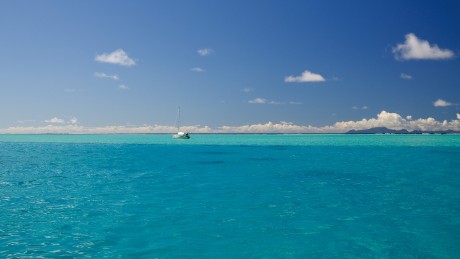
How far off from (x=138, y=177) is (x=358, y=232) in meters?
28.3

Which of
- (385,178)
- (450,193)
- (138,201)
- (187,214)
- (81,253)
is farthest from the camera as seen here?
(385,178)

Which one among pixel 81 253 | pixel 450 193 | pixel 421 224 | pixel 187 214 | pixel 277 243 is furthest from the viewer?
pixel 450 193

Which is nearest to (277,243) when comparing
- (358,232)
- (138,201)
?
(358,232)

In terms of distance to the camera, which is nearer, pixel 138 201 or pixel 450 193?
pixel 138 201

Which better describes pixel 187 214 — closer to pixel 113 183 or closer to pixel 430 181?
pixel 113 183

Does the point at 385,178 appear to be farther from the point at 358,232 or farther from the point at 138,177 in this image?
the point at 138,177

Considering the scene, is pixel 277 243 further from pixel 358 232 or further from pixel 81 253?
pixel 81 253

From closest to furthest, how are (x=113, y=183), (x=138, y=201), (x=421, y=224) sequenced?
(x=421, y=224)
(x=138, y=201)
(x=113, y=183)

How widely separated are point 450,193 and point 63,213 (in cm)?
2944

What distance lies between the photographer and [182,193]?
95.2 feet

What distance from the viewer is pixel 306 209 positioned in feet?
73.8

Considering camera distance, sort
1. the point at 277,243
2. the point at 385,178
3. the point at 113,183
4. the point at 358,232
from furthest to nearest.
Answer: the point at 385,178 < the point at 113,183 < the point at 358,232 < the point at 277,243

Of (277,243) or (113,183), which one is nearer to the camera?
(277,243)

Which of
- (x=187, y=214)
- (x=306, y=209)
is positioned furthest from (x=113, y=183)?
(x=306, y=209)
